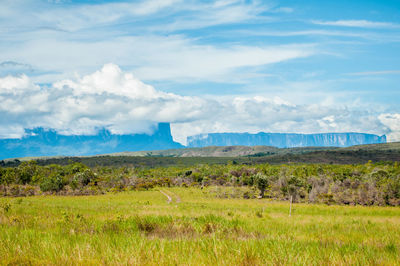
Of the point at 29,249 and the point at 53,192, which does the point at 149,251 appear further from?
the point at 53,192

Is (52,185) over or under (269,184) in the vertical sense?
over

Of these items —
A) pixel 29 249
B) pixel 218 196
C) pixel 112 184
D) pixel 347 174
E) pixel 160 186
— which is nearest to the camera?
pixel 29 249

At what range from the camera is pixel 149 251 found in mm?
5750

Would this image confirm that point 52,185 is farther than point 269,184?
No

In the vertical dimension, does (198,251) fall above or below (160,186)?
above

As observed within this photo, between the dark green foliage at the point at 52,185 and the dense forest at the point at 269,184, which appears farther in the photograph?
the dark green foliage at the point at 52,185

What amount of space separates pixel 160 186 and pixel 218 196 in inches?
1147

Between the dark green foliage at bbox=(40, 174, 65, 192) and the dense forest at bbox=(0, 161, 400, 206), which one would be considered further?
the dark green foliage at bbox=(40, 174, 65, 192)

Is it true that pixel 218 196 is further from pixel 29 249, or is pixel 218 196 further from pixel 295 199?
pixel 29 249

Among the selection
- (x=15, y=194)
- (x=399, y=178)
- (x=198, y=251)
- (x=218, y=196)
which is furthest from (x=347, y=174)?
(x=198, y=251)

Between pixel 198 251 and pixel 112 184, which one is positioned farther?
pixel 112 184

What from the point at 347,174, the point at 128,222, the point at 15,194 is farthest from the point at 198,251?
the point at 347,174

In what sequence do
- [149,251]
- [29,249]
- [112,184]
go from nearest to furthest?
[149,251], [29,249], [112,184]

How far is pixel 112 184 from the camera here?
8294cm
